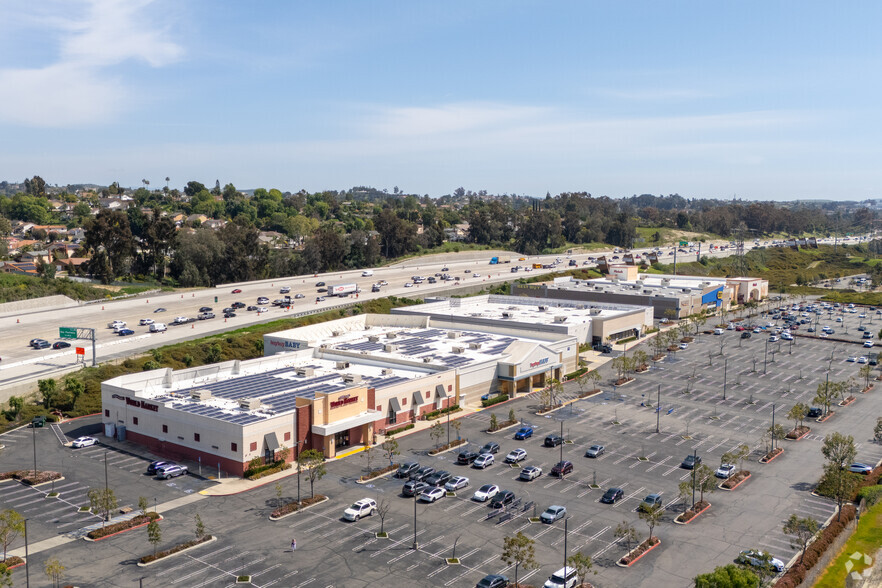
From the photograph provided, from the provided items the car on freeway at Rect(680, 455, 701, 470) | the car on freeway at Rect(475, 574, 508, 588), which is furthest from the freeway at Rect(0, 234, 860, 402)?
the car on freeway at Rect(680, 455, 701, 470)

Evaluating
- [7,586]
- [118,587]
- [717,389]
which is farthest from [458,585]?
[717,389]

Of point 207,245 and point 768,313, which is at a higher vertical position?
point 207,245

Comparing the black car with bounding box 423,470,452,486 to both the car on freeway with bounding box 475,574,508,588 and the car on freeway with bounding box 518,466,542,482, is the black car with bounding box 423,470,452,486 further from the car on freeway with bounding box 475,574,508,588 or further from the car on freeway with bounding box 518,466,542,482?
the car on freeway with bounding box 475,574,508,588

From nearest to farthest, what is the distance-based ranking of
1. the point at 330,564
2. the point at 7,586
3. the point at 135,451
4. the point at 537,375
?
1. the point at 7,586
2. the point at 330,564
3. the point at 135,451
4. the point at 537,375

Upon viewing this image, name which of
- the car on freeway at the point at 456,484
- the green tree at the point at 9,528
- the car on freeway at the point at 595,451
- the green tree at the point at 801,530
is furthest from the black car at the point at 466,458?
the green tree at the point at 9,528

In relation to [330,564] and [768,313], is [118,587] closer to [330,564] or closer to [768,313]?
[330,564]

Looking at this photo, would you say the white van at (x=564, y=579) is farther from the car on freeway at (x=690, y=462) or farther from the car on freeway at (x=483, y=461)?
the car on freeway at (x=690, y=462)
